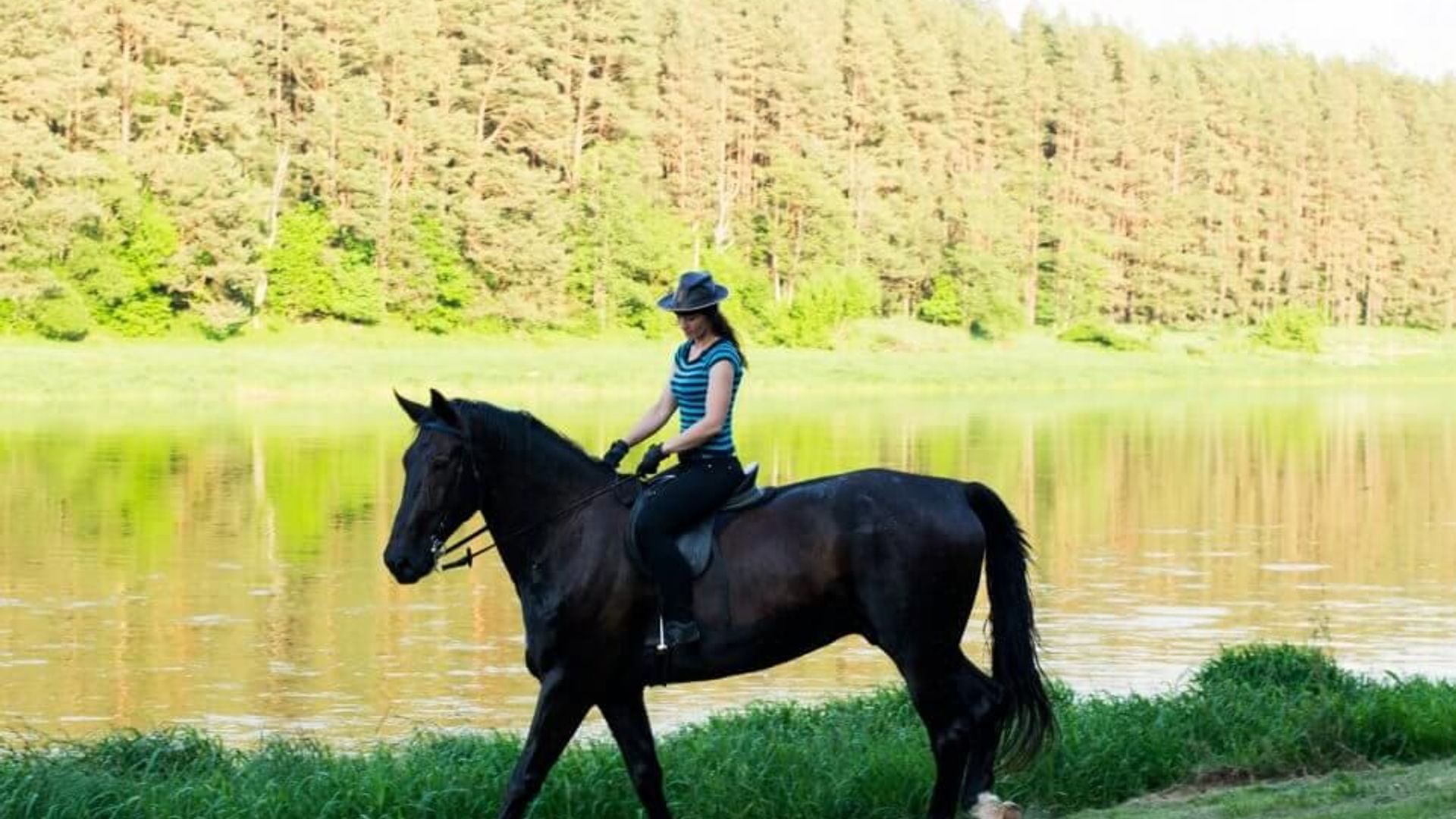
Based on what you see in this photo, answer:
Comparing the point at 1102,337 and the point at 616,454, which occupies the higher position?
the point at 616,454

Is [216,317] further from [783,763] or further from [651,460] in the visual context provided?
[651,460]

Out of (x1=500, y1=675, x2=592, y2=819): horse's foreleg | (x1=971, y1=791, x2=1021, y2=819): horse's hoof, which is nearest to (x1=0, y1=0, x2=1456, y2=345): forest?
(x1=500, y1=675, x2=592, y2=819): horse's foreleg

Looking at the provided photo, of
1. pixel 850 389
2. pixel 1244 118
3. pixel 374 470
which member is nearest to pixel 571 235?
pixel 850 389

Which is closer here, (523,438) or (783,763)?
(523,438)

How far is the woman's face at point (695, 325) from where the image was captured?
901 centimetres

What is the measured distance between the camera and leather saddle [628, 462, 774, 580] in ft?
28.9

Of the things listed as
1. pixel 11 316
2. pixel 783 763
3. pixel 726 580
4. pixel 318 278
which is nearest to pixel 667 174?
pixel 318 278

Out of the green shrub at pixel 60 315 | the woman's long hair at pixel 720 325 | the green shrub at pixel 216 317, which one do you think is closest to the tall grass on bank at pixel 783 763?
the woman's long hair at pixel 720 325

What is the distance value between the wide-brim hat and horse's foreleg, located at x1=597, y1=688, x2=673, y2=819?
5.39 feet

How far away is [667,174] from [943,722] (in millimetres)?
89528

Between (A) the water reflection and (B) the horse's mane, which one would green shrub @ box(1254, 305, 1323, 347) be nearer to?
(A) the water reflection

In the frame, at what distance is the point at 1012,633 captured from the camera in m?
9.37

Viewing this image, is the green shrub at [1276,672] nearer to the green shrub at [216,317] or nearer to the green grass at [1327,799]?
the green grass at [1327,799]

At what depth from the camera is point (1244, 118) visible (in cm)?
13188
